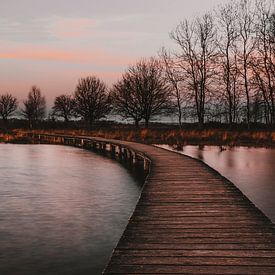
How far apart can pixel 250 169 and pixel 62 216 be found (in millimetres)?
9611

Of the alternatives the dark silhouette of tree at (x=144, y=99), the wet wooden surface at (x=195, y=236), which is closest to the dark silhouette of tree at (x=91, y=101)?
the dark silhouette of tree at (x=144, y=99)

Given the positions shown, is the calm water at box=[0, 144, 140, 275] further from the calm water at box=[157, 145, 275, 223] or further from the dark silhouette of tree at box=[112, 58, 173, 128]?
the dark silhouette of tree at box=[112, 58, 173, 128]

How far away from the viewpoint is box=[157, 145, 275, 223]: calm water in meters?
11.5

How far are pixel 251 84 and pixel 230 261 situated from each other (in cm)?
3224

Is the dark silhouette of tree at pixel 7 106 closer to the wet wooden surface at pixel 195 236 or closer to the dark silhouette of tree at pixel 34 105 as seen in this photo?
the dark silhouette of tree at pixel 34 105

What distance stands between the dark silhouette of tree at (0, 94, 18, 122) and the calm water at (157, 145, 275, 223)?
2815 inches

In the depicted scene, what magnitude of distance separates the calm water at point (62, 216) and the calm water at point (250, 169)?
3.51 meters

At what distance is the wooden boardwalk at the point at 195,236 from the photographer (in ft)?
14.7

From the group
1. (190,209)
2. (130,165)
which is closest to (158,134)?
(130,165)

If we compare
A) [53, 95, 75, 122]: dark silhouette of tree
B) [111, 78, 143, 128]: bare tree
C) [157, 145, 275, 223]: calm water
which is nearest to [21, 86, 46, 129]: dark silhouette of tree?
[53, 95, 75, 122]: dark silhouette of tree

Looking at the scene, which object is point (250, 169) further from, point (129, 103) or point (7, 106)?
point (7, 106)

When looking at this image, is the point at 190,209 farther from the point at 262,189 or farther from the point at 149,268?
the point at 262,189

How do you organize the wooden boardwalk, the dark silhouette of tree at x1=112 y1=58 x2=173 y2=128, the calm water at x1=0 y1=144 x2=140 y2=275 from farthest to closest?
the dark silhouette of tree at x1=112 y1=58 x2=173 y2=128, the calm water at x1=0 y1=144 x2=140 y2=275, the wooden boardwalk

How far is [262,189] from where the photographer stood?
500 inches
